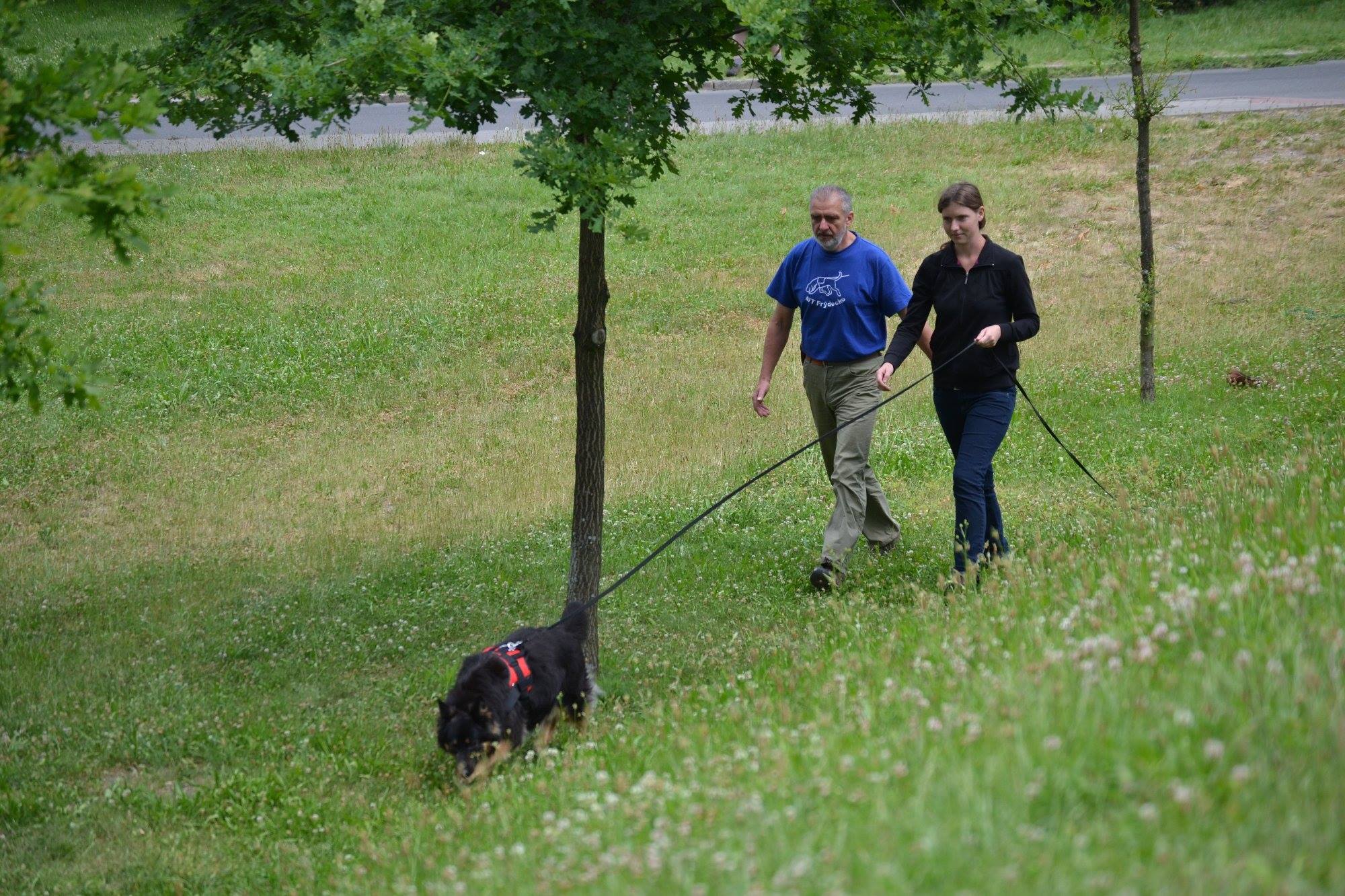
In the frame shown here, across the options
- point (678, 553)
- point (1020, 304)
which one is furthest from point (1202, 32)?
point (1020, 304)

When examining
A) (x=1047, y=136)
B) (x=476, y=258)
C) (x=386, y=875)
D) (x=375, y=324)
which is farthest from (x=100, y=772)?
(x=1047, y=136)

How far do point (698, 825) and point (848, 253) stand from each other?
5.56m

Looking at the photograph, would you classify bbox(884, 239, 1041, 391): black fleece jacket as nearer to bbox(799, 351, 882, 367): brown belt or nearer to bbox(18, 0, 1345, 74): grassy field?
bbox(799, 351, 882, 367): brown belt

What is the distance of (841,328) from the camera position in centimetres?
835

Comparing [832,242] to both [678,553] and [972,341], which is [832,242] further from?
[678,553]

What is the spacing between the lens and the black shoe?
840cm

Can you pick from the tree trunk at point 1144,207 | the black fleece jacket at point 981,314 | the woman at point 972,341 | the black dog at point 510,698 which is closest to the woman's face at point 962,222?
the woman at point 972,341

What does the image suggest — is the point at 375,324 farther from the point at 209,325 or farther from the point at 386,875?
the point at 386,875

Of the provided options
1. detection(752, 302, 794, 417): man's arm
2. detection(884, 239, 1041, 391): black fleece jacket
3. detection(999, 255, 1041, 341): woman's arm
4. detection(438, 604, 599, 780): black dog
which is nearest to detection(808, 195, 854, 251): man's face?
detection(752, 302, 794, 417): man's arm

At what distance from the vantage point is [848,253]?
27.2ft

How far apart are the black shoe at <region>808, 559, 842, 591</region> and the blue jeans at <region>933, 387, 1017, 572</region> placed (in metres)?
0.93

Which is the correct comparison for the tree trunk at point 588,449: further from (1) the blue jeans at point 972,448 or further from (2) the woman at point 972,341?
(1) the blue jeans at point 972,448

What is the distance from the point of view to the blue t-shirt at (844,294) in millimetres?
8258

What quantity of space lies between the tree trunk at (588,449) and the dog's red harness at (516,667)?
1.46 meters
